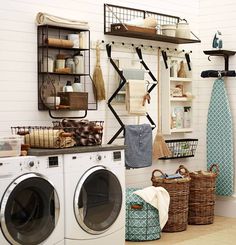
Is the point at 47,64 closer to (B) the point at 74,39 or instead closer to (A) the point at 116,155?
(B) the point at 74,39

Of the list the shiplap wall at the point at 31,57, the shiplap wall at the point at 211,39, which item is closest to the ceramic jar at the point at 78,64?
the shiplap wall at the point at 31,57

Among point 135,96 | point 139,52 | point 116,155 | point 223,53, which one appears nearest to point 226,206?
point 223,53

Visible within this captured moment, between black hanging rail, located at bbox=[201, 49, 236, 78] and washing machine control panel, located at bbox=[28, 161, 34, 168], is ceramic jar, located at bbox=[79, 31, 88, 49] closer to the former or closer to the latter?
washing machine control panel, located at bbox=[28, 161, 34, 168]

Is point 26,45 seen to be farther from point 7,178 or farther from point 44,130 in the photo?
point 7,178

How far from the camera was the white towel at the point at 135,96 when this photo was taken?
6.25 meters

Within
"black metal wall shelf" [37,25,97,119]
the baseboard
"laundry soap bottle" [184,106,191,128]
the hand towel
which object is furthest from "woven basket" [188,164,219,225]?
"black metal wall shelf" [37,25,97,119]

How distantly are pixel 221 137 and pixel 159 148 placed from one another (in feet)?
2.76

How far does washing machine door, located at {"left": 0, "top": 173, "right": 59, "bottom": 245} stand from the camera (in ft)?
14.9

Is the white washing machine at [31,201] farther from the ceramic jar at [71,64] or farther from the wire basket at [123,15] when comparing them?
the wire basket at [123,15]

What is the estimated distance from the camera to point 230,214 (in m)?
7.24

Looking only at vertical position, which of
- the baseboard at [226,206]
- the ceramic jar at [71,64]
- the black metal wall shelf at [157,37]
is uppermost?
the black metal wall shelf at [157,37]

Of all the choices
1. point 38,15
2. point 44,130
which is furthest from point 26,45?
point 44,130

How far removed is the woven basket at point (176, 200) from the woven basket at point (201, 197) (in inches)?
11.6

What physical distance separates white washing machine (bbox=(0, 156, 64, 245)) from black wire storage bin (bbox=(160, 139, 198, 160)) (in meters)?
2.38
